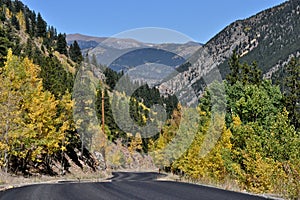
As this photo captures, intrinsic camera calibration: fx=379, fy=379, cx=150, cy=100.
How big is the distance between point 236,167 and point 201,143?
9.38 meters

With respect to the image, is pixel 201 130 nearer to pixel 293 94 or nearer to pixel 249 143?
pixel 249 143

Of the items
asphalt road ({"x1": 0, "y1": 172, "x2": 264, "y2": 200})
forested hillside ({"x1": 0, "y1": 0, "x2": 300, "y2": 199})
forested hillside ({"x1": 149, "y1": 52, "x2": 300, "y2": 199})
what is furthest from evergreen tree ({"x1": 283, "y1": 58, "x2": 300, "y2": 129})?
asphalt road ({"x1": 0, "y1": 172, "x2": 264, "y2": 200})

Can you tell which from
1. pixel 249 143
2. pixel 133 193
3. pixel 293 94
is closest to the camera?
pixel 133 193

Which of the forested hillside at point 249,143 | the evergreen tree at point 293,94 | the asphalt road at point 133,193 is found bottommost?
the asphalt road at point 133,193

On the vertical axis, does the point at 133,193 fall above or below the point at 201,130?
below

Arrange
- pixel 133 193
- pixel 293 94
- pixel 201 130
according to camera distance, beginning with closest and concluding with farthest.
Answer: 1. pixel 133 193
2. pixel 201 130
3. pixel 293 94

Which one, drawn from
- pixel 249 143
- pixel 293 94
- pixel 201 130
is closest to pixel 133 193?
pixel 249 143

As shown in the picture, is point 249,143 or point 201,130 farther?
point 201,130

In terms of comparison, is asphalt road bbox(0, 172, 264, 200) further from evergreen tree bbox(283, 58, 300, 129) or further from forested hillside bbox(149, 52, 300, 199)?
evergreen tree bbox(283, 58, 300, 129)

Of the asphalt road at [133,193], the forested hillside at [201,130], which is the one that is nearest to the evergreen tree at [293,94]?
the forested hillside at [201,130]

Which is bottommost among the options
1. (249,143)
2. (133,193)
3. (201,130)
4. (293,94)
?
(133,193)

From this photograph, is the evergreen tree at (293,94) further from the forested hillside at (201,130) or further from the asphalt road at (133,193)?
the asphalt road at (133,193)

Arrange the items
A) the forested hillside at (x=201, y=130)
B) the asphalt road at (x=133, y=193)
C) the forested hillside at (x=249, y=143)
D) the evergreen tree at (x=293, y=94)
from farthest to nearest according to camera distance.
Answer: the evergreen tree at (x=293, y=94)
the forested hillside at (x=201, y=130)
the forested hillside at (x=249, y=143)
the asphalt road at (x=133, y=193)

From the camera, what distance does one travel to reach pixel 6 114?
2967cm
